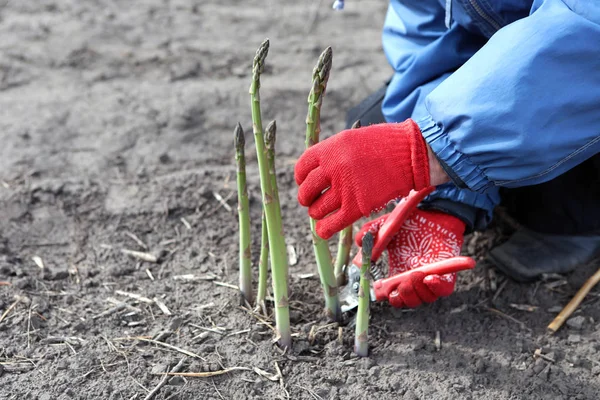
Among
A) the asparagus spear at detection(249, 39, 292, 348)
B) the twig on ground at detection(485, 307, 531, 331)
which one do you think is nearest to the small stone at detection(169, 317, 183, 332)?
the asparagus spear at detection(249, 39, 292, 348)

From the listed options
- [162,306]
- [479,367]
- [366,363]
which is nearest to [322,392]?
[366,363]

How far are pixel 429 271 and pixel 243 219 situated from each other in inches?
17.5

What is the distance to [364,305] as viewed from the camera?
1.53 m

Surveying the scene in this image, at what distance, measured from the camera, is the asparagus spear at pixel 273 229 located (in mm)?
1453

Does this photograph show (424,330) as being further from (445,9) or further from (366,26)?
(366,26)

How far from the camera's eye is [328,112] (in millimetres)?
2684

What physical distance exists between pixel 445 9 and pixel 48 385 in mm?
1306

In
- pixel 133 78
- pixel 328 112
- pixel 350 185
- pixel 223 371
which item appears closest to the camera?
pixel 350 185

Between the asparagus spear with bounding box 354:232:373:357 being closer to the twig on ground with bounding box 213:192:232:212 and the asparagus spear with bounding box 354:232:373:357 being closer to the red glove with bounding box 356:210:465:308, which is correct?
the red glove with bounding box 356:210:465:308

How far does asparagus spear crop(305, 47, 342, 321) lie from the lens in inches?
56.3

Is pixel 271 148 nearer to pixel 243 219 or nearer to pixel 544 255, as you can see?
pixel 243 219

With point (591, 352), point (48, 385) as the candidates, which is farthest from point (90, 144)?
point (591, 352)

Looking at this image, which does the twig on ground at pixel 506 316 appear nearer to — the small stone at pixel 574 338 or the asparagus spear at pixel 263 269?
the small stone at pixel 574 338

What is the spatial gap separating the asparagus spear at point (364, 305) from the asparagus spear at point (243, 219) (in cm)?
30
